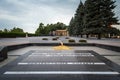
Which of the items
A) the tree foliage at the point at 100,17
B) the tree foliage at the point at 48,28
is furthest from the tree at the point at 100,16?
the tree foliage at the point at 48,28

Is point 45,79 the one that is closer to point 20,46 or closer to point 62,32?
point 20,46

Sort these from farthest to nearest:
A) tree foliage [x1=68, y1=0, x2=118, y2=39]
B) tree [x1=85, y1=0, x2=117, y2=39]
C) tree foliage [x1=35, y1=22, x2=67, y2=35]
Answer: tree foliage [x1=35, y1=22, x2=67, y2=35]
tree [x1=85, y1=0, x2=117, y2=39]
tree foliage [x1=68, y1=0, x2=118, y2=39]

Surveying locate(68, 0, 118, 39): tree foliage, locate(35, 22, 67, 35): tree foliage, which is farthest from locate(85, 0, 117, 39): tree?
locate(35, 22, 67, 35): tree foliage

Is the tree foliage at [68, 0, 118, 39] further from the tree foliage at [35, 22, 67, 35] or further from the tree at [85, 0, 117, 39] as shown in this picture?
the tree foliage at [35, 22, 67, 35]

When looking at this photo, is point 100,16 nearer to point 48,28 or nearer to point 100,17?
point 100,17

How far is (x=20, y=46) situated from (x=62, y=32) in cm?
16400

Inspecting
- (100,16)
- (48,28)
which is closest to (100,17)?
(100,16)

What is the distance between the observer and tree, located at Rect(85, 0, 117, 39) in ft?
155

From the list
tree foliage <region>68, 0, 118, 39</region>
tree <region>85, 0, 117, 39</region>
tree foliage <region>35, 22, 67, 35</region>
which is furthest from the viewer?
tree foliage <region>35, 22, 67, 35</region>

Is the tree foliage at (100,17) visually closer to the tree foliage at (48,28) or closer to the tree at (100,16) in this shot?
the tree at (100,16)

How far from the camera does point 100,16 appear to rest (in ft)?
158

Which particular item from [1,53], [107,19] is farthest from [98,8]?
[1,53]

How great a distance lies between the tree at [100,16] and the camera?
47.2 m

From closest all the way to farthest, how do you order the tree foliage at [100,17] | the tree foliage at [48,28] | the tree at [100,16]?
the tree foliage at [100,17] < the tree at [100,16] < the tree foliage at [48,28]
